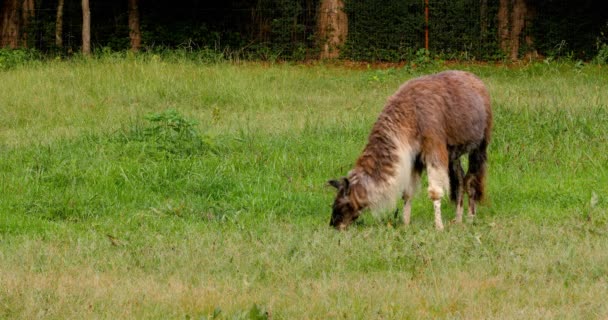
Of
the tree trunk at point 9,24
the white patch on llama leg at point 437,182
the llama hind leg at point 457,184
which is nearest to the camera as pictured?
the white patch on llama leg at point 437,182

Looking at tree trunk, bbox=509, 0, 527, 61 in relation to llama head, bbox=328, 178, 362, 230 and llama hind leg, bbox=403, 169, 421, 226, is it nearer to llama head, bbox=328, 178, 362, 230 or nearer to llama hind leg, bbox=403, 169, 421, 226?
llama hind leg, bbox=403, 169, 421, 226

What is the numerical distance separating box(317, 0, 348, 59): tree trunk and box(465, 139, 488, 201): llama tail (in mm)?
15296

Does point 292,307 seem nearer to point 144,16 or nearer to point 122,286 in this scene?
point 122,286

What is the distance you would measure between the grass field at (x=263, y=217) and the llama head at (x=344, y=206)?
164 mm

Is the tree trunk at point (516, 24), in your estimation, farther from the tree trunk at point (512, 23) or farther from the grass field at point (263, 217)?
the grass field at point (263, 217)

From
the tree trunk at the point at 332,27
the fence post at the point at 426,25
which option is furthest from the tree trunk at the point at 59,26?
the fence post at the point at 426,25

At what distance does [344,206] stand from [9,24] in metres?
19.9

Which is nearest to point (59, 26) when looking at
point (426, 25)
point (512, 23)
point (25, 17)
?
point (25, 17)

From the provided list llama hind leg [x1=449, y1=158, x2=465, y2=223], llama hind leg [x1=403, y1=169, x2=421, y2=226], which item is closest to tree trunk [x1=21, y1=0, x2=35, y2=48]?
llama hind leg [x1=449, y1=158, x2=465, y2=223]

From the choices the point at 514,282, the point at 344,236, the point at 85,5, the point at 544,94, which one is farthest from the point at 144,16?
the point at 514,282

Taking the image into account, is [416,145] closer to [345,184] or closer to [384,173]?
[384,173]

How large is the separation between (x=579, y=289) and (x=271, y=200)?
4242 millimetres

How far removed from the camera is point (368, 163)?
9422mm

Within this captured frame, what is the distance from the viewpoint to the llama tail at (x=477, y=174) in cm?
1034
